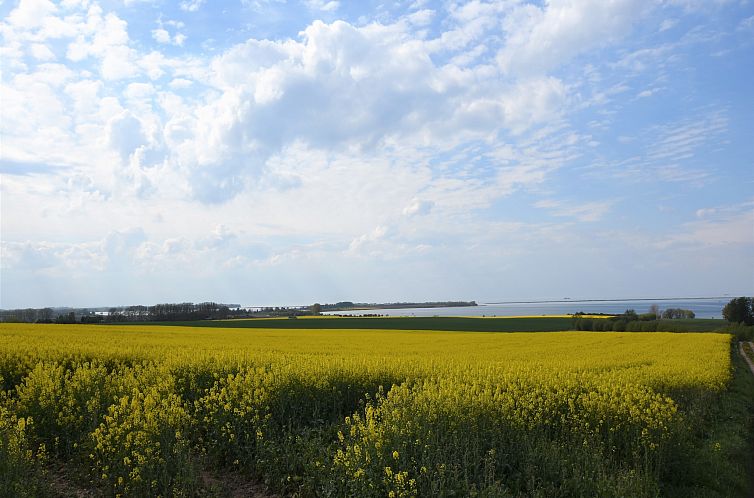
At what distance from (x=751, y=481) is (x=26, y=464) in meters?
12.3

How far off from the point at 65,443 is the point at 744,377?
27.4 meters

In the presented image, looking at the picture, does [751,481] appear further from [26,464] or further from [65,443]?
[65,443]

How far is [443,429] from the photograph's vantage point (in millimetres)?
8016

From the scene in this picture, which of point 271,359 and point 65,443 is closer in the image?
point 65,443

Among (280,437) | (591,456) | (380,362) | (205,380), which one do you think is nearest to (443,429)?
(591,456)

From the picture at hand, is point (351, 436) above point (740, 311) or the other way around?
above

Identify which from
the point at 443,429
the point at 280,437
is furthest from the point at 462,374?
the point at 280,437

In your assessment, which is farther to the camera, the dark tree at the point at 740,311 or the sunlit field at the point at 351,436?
the dark tree at the point at 740,311

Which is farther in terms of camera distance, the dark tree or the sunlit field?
the dark tree

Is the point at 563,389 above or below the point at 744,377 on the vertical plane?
above

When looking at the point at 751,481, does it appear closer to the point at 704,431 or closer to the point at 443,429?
the point at 704,431

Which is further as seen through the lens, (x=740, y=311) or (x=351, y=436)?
(x=740, y=311)

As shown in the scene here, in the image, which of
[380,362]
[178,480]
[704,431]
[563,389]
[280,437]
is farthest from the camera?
[380,362]

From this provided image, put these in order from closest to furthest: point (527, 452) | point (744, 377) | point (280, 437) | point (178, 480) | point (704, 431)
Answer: point (178, 480) → point (527, 452) → point (280, 437) → point (704, 431) → point (744, 377)
